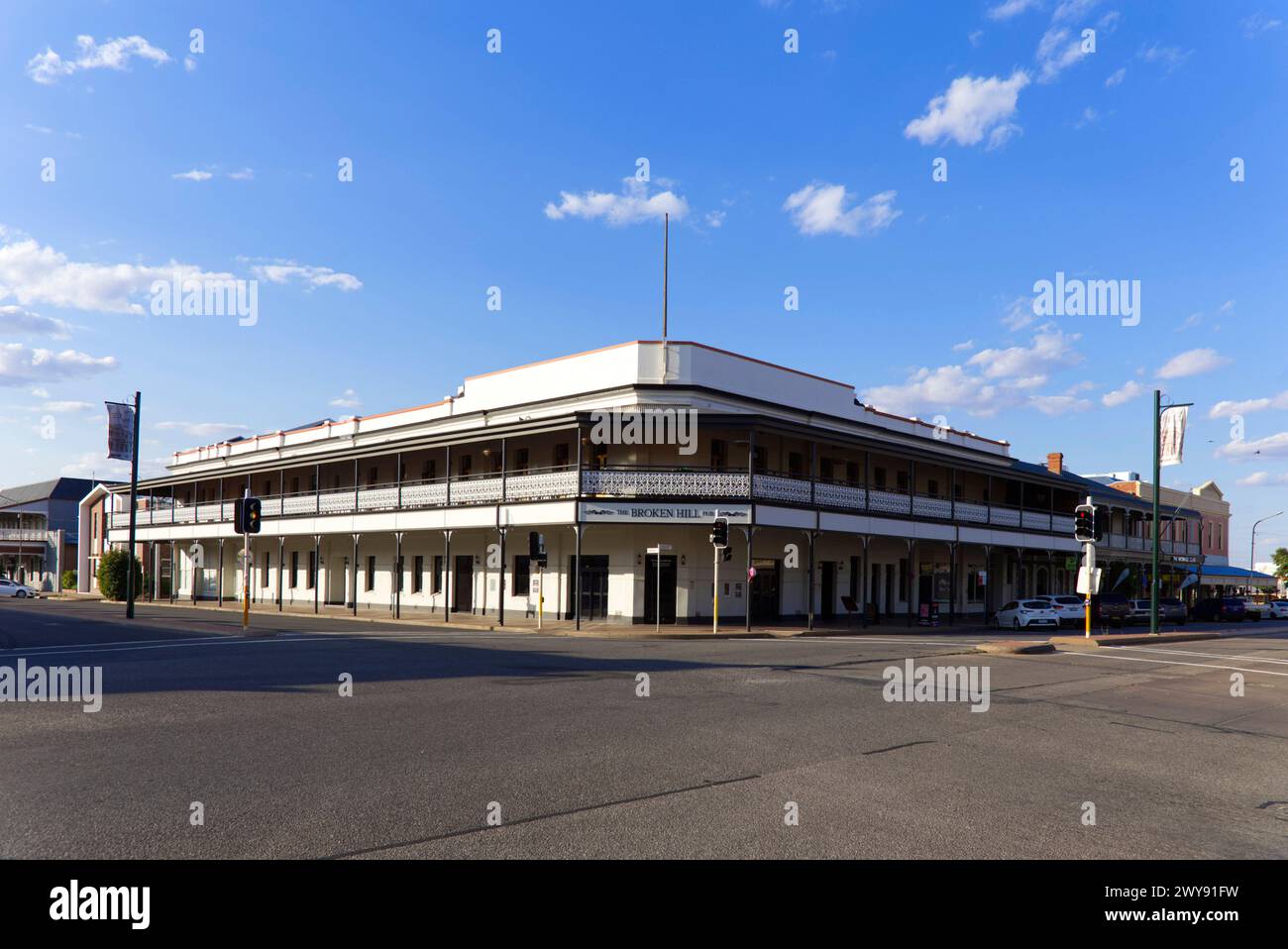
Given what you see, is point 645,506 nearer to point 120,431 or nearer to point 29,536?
point 120,431

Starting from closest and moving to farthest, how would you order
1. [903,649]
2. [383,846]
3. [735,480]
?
[383,846] → [903,649] → [735,480]

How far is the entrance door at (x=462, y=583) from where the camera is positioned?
129ft

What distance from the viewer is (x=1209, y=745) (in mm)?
10797

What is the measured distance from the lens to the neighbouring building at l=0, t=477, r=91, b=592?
84.6 metres

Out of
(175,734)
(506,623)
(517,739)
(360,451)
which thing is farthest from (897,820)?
(360,451)

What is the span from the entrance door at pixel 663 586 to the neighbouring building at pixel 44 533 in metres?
71.2

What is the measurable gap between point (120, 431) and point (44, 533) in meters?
63.4

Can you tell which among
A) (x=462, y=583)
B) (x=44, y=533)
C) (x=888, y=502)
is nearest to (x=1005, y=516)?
(x=888, y=502)

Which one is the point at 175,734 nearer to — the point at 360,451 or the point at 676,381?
the point at 676,381

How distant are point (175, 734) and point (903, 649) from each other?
1787 centimetres

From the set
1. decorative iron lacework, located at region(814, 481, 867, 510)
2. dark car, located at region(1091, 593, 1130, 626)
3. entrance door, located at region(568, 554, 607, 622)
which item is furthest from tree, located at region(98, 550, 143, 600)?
dark car, located at region(1091, 593, 1130, 626)

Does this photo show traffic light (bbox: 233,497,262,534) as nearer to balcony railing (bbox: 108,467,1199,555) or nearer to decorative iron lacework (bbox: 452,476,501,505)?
balcony railing (bbox: 108,467,1199,555)

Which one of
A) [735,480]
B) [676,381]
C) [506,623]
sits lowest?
[506,623]

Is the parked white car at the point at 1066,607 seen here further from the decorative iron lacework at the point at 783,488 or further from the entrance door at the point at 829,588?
the decorative iron lacework at the point at 783,488
